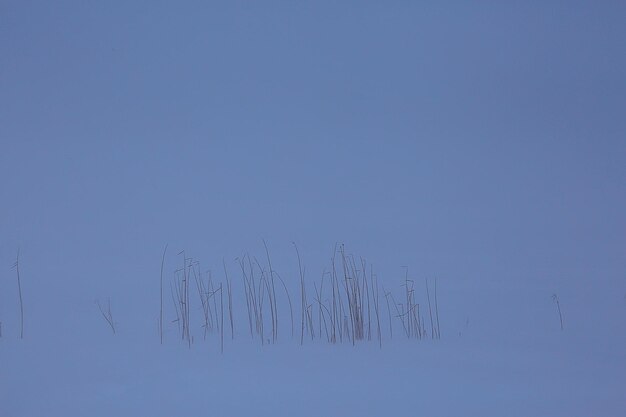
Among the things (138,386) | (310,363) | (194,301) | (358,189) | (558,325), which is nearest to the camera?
(138,386)

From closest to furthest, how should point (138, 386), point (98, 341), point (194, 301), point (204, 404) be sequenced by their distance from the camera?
1. point (204, 404)
2. point (138, 386)
3. point (98, 341)
4. point (194, 301)

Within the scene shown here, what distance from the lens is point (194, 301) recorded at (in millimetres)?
4539

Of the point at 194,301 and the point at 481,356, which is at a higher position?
the point at 194,301

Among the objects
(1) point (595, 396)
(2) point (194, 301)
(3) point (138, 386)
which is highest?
(2) point (194, 301)

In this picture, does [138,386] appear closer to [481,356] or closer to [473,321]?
[481,356]

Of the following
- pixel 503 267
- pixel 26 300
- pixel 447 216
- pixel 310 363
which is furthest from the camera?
pixel 447 216

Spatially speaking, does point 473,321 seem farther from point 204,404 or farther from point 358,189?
point 358,189

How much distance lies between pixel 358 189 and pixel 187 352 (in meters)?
3.59

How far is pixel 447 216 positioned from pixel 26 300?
3364 mm

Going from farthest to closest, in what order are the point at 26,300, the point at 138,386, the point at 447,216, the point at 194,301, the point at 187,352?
the point at 447,216, the point at 194,301, the point at 26,300, the point at 187,352, the point at 138,386

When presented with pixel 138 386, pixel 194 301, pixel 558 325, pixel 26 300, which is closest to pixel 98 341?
pixel 138 386

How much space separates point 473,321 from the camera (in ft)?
12.1

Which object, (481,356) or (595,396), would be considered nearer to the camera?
(595,396)

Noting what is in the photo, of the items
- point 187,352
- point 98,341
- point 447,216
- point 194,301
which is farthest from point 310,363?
point 447,216
